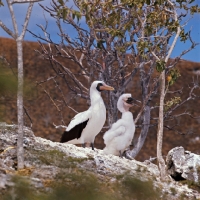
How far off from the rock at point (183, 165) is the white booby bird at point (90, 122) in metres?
1.54

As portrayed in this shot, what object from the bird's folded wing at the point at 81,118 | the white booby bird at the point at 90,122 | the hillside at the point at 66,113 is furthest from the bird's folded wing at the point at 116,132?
the hillside at the point at 66,113

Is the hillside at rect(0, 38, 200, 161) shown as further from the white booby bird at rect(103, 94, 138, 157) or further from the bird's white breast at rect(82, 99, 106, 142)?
the white booby bird at rect(103, 94, 138, 157)

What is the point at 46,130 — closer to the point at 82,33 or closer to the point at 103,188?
the point at 82,33

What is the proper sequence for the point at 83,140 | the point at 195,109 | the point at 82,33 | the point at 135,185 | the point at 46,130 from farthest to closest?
the point at 195,109 < the point at 46,130 < the point at 82,33 < the point at 83,140 < the point at 135,185

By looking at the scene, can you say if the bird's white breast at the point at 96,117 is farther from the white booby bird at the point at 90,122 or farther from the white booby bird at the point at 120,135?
the white booby bird at the point at 120,135

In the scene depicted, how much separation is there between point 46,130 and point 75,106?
164 inches

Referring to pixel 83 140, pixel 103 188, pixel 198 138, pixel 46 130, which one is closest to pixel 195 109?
pixel 198 138

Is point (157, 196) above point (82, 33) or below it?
below

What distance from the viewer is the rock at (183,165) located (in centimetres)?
868

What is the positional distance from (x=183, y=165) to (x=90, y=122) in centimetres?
199

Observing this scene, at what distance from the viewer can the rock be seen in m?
8.68

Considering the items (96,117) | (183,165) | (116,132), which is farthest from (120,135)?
(183,165)

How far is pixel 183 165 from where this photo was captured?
880cm

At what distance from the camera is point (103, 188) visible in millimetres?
1673
